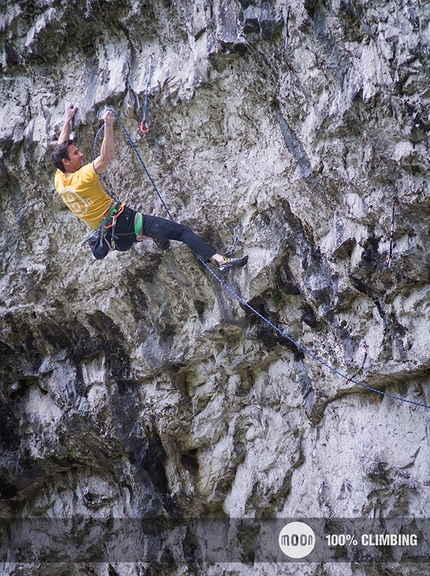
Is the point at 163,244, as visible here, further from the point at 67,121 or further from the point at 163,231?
the point at 67,121

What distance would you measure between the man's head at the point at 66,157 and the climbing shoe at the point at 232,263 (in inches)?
59.0

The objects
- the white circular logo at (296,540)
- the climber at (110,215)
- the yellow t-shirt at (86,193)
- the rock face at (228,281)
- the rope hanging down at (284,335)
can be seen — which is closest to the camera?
the rock face at (228,281)

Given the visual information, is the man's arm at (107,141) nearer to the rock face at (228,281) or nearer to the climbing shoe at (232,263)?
the rock face at (228,281)

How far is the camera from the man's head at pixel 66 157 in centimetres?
592

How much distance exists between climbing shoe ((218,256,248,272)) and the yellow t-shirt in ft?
3.57

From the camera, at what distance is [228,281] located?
253 inches

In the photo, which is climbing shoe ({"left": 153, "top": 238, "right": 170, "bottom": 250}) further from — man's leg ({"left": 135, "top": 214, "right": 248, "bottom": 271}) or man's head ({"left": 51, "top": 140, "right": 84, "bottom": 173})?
man's head ({"left": 51, "top": 140, "right": 84, "bottom": 173})

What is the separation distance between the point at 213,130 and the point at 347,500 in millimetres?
3390

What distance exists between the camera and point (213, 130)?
6.23 metres

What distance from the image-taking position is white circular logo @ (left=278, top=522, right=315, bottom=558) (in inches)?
251

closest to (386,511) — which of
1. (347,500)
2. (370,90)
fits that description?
(347,500)

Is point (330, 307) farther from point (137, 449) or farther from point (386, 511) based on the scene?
point (137, 449)

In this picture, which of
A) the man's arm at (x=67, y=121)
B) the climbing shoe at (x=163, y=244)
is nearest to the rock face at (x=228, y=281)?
the climbing shoe at (x=163, y=244)

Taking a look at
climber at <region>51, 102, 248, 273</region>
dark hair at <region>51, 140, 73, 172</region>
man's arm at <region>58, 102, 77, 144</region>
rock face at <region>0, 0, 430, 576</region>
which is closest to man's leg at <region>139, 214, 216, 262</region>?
climber at <region>51, 102, 248, 273</region>
